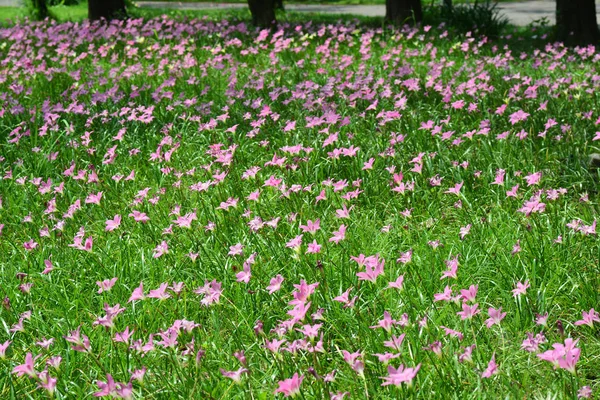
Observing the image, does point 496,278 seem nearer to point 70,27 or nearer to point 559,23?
point 559,23

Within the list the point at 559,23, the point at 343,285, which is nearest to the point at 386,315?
the point at 343,285

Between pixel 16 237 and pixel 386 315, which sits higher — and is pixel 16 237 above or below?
below

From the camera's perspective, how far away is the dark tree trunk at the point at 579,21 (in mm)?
9500

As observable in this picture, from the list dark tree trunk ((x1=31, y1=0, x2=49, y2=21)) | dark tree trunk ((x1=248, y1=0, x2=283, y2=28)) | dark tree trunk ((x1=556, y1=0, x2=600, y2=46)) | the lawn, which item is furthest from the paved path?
the lawn

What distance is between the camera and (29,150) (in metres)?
5.37

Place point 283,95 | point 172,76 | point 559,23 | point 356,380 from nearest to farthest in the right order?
point 356,380 < point 283,95 < point 172,76 < point 559,23

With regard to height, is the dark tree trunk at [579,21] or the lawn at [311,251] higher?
the dark tree trunk at [579,21]

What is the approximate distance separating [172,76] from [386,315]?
566cm

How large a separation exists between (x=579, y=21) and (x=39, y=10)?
13.1 metres

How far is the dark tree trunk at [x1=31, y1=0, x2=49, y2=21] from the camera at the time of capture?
17.5 metres

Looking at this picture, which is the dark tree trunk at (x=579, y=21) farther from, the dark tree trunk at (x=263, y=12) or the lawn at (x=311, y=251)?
the dark tree trunk at (x=263, y=12)

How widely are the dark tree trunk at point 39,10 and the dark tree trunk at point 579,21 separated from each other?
12.7m

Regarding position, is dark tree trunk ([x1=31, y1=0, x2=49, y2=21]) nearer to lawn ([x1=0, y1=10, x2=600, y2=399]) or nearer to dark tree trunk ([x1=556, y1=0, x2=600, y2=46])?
lawn ([x1=0, y1=10, x2=600, y2=399])

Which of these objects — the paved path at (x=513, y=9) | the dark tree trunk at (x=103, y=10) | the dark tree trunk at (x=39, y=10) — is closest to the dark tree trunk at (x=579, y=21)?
the paved path at (x=513, y=9)
